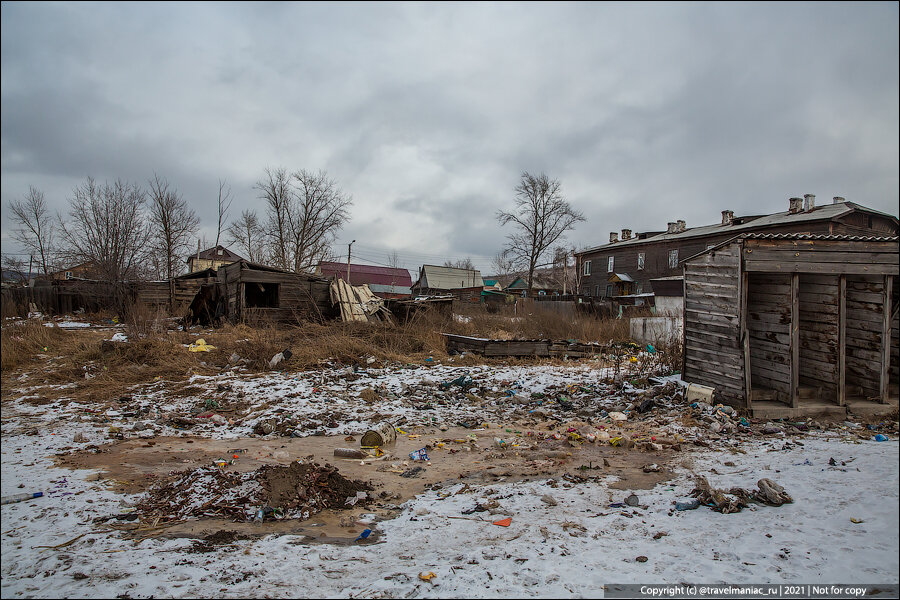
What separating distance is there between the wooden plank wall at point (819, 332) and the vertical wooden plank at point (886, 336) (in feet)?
1.81

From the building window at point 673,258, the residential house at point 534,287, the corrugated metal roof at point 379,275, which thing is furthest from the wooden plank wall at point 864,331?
the corrugated metal roof at point 379,275

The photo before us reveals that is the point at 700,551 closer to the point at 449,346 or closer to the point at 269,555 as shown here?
the point at 269,555

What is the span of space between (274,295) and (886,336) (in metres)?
15.7

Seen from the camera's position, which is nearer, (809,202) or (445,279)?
(809,202)

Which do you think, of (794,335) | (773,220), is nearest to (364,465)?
(794,335)

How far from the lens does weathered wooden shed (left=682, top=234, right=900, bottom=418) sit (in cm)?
628

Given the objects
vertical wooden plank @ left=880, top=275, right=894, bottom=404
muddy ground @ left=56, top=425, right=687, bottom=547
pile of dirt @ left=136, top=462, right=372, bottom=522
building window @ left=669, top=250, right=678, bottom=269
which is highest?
building window @ left=669, top=250, right=678, bottom=269

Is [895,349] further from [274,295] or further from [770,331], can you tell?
[274,295]

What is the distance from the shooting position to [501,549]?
10.3 feet

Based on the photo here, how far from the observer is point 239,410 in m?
7.39

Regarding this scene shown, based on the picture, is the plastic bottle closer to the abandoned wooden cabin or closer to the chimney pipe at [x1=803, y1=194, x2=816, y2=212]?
the abandoned wooden cabin

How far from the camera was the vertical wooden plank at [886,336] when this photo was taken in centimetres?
633

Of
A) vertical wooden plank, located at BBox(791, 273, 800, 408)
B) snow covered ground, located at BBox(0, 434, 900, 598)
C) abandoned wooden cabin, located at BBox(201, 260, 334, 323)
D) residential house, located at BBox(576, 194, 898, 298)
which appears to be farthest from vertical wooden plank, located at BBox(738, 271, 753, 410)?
residential house, located at BBox(576, 194, 898, 298)

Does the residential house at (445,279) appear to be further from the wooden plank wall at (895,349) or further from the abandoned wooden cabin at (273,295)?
the wooden plank wall at (895,349)
